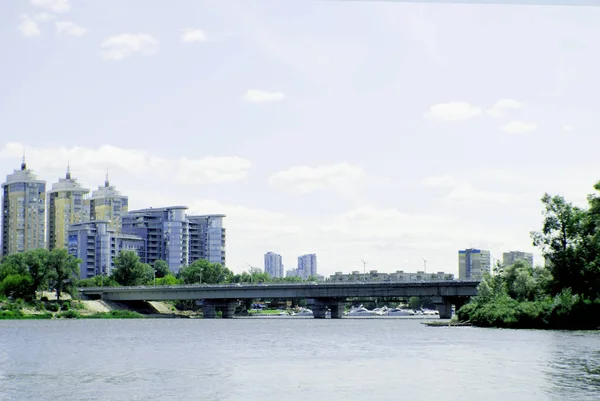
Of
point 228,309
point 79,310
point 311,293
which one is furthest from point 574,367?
point 228,309

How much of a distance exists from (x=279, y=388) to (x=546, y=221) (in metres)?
43.8

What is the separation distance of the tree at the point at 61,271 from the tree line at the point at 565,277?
221 ft

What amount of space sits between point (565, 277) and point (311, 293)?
5125cm

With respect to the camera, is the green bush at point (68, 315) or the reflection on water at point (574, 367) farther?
the green bush at point (68, 315)

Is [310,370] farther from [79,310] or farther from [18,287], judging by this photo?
[79,310]

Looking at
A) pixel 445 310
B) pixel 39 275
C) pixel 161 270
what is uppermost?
pixel 161 270

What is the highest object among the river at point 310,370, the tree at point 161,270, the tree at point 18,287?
the tree at point 161,270

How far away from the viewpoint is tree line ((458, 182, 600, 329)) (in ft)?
207

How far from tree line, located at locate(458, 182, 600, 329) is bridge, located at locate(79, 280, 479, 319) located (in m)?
29.6

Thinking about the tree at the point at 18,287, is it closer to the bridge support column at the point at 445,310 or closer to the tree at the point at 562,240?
the bridge support column at the point at 445,310

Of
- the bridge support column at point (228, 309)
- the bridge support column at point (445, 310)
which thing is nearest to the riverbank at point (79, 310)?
the bridge support column at point (228, 309)

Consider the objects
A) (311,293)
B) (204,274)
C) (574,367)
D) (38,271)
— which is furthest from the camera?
(204,274)

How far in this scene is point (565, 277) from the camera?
65312 mm

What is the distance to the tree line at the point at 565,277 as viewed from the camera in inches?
2480
